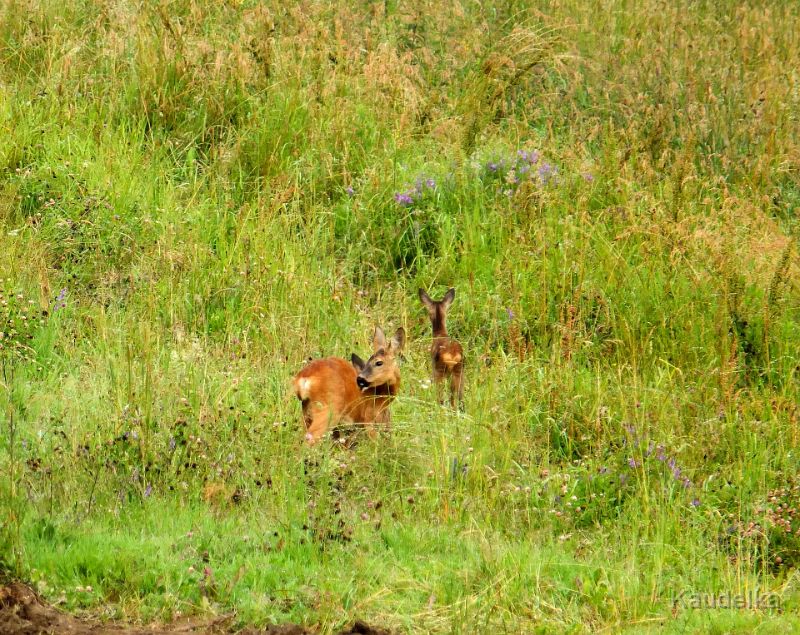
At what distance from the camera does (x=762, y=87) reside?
11562 millimetres

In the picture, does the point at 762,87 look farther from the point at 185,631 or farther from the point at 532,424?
the point at 185,631

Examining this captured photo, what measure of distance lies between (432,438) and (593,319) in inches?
85.4

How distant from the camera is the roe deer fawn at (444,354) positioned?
26.2 feet

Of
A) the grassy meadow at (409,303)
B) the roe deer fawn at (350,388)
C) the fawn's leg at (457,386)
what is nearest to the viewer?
the grassy meadow at (409,303)

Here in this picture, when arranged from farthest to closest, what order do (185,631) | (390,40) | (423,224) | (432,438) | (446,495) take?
(390,40), (423,224), (432,438), (446,495), (185,631)

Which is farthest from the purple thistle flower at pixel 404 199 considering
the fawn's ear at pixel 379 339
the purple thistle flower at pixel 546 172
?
the fawn's ear at pixel 379 339

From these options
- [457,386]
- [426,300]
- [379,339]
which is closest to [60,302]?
[379,339]

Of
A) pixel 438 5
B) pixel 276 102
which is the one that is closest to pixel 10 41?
pixel 276 102

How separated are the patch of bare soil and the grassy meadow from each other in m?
0.10

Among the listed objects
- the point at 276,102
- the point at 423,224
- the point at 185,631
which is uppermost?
the point at 276,102

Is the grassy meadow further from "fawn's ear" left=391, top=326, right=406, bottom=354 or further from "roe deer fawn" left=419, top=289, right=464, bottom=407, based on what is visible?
"fawn's ear" left=391, top=326, right=406, bottom=354

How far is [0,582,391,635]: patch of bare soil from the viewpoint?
4930mm

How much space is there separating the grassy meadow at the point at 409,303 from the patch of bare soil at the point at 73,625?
10 cm

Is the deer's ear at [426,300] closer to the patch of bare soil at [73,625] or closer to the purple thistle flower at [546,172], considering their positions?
the purple thistle flower at [546,172]
